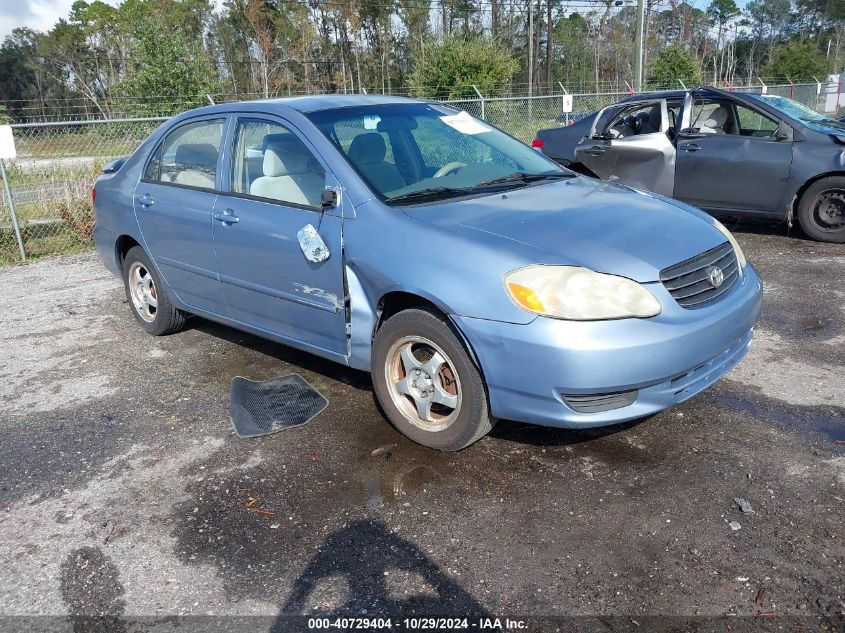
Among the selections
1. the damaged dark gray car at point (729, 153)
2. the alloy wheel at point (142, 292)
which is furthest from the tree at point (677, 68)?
the alloy wheel at point (142, 292)

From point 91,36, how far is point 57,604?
48380mm

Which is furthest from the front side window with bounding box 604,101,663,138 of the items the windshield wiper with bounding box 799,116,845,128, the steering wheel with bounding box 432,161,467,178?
the steering wheel with bounding box 432,161,467,178

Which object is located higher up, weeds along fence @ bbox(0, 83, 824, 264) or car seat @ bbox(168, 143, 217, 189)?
car seat @ bbox(168, 143, 217, 189)

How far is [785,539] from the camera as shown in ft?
9.12

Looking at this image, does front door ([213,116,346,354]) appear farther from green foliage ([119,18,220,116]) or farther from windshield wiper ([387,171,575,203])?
green foliage ([119,18,220,116])

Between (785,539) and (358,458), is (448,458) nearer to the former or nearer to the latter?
(358,458)

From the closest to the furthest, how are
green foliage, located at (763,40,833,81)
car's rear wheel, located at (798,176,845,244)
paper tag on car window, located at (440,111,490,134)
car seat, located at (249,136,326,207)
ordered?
car seat, located at (249,136,326,207)
paper tag on car window, located at (440,111,490,134)
car's rear wheel, located at (798,176,845,244)
green foliage, located at (763,40,833,81)

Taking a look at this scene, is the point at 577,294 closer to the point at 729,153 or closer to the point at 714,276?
the point at 714,276

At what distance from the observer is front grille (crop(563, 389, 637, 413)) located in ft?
10.2

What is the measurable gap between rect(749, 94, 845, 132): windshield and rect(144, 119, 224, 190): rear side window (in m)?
5.92

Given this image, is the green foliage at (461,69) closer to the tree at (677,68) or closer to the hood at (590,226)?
the tree at (677,68)

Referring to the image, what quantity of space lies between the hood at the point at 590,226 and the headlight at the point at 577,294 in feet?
0.17

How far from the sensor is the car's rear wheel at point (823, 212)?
7.35 meters

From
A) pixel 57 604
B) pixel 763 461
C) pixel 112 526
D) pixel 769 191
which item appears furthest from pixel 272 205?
pixel 769 191
